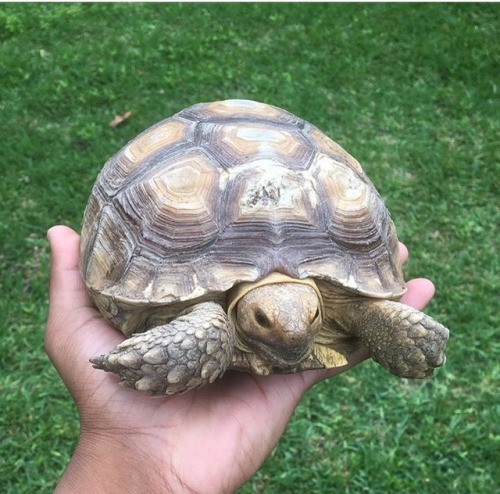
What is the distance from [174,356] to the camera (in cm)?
157

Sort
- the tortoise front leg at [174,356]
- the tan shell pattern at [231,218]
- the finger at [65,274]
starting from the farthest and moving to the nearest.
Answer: the finger at [65,274] < the tan shell pattern at [231,218] < the tortoise front leg at [174,356]

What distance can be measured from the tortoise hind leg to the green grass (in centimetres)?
101

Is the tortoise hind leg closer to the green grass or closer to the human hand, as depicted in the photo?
the human hand

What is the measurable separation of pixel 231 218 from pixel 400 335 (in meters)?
0.52

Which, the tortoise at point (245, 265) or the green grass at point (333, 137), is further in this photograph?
the green grass at point (333, 137)

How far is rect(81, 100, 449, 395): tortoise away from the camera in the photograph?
160 cm

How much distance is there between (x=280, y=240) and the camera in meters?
1.71

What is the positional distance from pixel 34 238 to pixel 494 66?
134 inches

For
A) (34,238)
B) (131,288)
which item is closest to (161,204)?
(131,288)

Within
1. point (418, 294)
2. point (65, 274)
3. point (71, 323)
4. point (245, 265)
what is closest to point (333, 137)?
point (418, 294)

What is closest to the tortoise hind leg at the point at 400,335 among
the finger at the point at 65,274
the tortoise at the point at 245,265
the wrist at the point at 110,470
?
the tortoise at the point at 245,265

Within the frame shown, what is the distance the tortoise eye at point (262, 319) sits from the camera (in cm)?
160

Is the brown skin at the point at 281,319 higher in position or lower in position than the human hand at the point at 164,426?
higher

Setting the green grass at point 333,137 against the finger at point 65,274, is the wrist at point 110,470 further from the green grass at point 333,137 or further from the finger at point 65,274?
the green grass at point 333,137
